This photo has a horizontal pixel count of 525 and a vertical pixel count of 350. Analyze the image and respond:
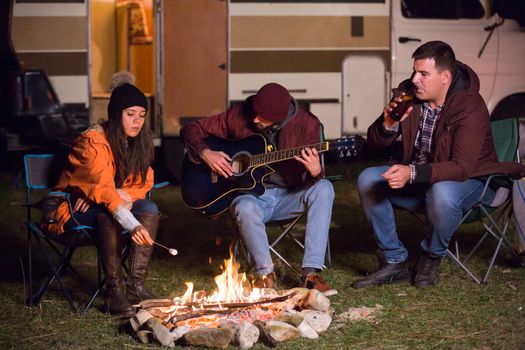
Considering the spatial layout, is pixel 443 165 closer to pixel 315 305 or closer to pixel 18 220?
pixel 315 305

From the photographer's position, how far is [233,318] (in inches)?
160

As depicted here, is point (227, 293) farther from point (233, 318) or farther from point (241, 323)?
point (241, 323)

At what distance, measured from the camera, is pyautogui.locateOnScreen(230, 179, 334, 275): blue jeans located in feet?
15.3

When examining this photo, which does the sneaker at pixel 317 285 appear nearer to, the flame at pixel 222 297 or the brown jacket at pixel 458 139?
the flame at pixel 222 297

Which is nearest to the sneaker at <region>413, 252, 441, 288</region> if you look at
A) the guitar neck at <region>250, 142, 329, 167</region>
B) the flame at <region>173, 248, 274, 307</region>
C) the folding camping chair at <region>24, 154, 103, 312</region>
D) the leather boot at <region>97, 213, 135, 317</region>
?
the guitar neck at <region>250, 142, 329, 167</region>

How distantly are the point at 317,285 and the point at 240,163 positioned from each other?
77 centimetres

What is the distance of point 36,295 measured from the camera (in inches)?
188

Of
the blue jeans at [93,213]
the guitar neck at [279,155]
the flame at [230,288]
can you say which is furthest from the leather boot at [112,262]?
the guitar neck at [279,155]

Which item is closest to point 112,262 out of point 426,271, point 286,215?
point 286,215

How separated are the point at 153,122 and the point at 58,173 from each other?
11.5ft

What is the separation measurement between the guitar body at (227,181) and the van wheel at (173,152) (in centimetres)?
346

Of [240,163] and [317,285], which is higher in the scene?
[240,163]

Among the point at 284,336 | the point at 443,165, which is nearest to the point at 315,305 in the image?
the point at 284,336

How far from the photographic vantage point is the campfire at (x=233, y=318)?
389cm
